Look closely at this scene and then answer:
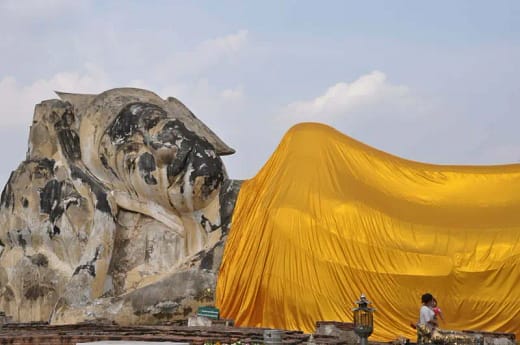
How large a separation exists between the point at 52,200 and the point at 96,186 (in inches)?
42.1

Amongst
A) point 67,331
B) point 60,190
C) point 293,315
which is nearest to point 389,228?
point 293,315

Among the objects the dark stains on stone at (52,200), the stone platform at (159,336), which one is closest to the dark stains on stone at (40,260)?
the dark stains on stone at (52,200)

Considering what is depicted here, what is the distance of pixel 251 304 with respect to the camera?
12.2 metres

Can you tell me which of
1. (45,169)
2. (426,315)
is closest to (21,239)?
(45,169)

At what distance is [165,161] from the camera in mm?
13711

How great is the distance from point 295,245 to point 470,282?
213cm

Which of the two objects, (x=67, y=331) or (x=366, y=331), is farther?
(x=67, y=331)

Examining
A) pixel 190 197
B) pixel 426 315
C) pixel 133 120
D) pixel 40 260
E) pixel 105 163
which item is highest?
pixel 133 120

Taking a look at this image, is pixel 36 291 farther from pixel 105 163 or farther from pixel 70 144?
pixel 70 144

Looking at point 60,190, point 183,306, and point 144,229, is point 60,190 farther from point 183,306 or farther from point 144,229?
point 183,306

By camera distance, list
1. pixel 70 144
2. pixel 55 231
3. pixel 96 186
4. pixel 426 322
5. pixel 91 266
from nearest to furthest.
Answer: pixel 426 322, pixel 91 266, pixel 96 186, pixel 55 231, pixel 70 144

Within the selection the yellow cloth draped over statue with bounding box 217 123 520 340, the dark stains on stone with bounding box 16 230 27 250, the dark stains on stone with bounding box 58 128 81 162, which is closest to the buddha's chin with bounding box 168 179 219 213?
Result: the yellow cloth draped over statue with bounding box 217 123 520 340

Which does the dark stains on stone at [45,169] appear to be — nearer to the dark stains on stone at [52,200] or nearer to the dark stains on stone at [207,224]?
the dark stains on stone at [52,200]

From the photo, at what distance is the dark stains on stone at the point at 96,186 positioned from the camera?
14.0 metres
